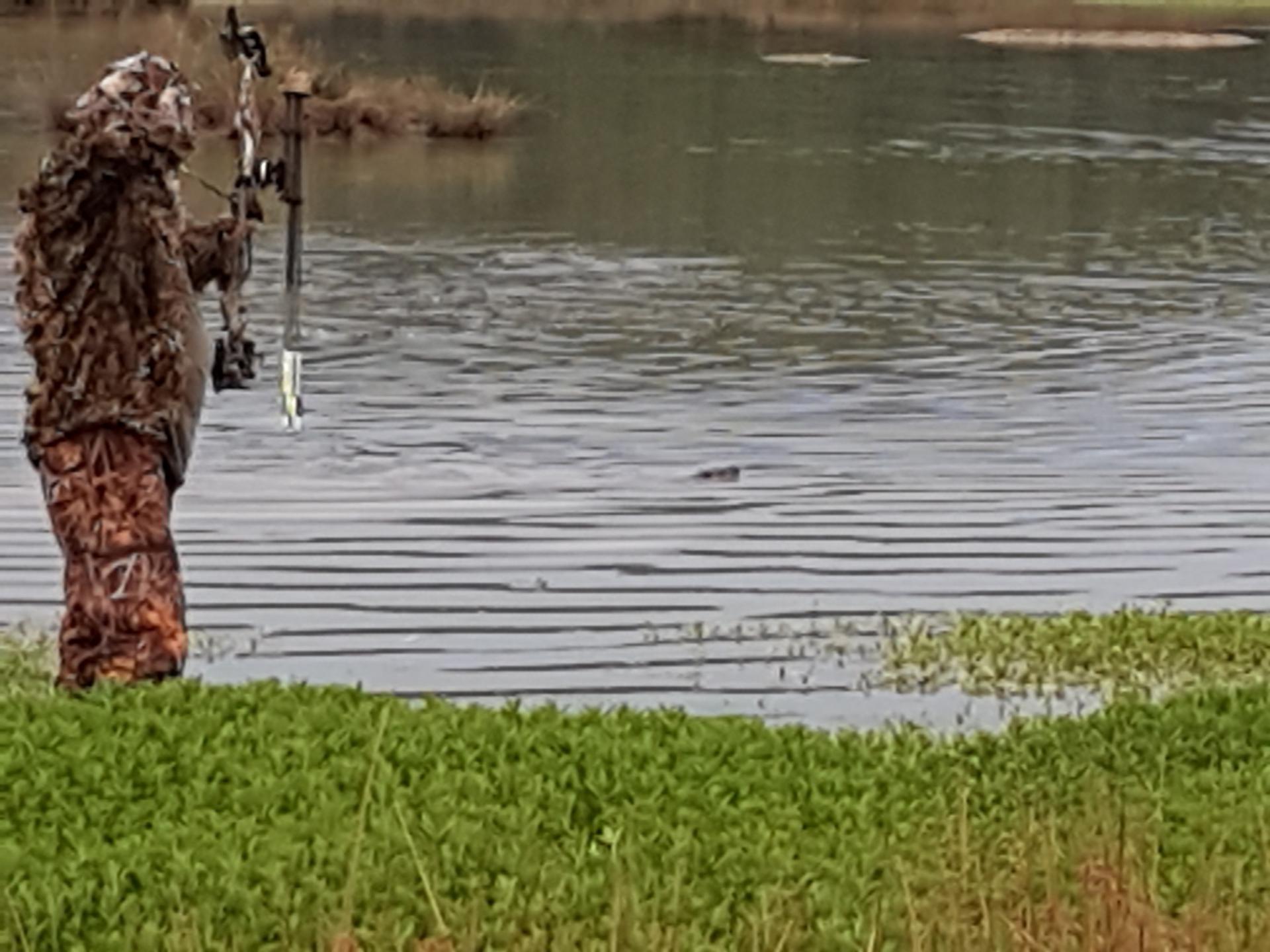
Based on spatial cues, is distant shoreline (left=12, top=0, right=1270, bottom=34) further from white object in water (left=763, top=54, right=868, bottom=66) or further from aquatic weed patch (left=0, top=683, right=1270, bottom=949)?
aquatic weed patch (left=0, top=683, right=1270, bottom=949)

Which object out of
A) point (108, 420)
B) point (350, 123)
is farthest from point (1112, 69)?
point (108, 420)

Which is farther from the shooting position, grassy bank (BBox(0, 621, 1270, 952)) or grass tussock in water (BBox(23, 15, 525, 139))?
grass tussock in water (BBox(23, 15, 525, 139))

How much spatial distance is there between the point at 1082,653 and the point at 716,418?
19.9 feet

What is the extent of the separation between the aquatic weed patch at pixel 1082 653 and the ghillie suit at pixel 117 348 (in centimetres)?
266

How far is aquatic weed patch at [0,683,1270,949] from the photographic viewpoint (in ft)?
17.2

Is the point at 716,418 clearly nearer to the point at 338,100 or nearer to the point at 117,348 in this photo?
the point at 117,348

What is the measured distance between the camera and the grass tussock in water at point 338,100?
3216 centimetres

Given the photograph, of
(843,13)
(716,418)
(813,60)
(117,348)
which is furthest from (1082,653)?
(843,13)

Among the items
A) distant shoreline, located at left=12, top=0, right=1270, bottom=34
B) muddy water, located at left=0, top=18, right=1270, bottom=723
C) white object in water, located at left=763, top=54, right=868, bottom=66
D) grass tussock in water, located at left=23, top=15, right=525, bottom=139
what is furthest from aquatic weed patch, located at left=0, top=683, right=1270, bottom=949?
distant shoreline, located at left=12, top=0, right=1270, bottom=34

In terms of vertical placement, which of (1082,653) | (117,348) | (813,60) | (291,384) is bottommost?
(813,60)

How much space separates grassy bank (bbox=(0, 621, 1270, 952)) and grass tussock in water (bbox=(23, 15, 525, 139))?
77.0 feet

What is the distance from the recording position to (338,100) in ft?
108

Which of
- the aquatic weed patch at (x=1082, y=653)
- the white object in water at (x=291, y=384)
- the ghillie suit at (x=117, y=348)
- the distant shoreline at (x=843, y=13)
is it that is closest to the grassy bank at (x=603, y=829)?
the ghillie suit at (x=117, y=348)

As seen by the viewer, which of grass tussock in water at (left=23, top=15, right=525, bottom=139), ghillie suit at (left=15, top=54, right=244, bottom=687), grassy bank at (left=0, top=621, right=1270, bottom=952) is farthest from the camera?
grass tussock in water at (left=23, top=15, right=525, bottom=139)
